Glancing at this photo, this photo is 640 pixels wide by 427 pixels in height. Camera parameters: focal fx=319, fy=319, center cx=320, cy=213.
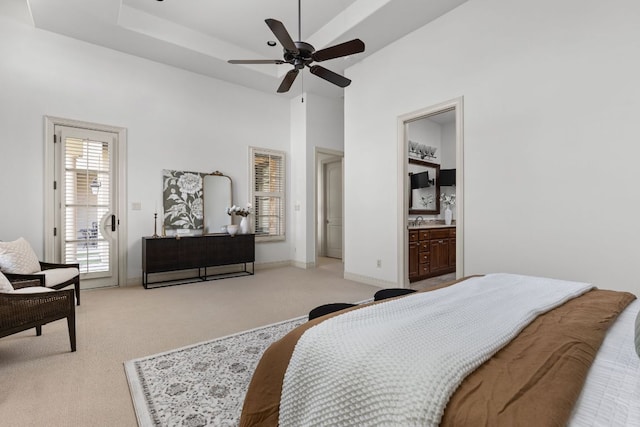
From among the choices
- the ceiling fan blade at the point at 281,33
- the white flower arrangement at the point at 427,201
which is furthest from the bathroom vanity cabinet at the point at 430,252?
the ceiling fan blade at the point at 281,33

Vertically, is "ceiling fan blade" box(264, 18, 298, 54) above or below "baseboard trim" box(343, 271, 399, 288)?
above

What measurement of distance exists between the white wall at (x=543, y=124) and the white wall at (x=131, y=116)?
3011 millimetres

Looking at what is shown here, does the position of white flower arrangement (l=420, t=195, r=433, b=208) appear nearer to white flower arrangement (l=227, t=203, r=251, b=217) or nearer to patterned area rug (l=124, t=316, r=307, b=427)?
white flower arrangement (l=227, t=203, r=251, b=217)

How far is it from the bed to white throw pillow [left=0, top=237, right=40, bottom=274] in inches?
130

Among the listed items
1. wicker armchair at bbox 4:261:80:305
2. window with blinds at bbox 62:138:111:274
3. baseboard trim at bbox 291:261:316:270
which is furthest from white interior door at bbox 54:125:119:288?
baseboard trim at bbox 291:261:316:270

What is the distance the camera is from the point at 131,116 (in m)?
4.73

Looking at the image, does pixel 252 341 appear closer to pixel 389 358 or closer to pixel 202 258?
pixel 389 358

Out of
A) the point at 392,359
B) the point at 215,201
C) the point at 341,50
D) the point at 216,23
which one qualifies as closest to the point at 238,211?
the point at 215,201

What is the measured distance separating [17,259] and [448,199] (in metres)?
6.52

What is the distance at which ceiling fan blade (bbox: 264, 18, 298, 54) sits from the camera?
2.52m

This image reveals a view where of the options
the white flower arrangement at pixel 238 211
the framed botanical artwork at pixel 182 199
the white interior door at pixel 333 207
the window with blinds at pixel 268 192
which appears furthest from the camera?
the white interior door at pixel 333 207

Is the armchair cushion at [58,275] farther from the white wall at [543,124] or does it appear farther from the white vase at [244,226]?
the white wall at [543,124]

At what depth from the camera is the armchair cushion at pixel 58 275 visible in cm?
314

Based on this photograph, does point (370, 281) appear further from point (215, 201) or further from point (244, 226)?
point (215, 201)
